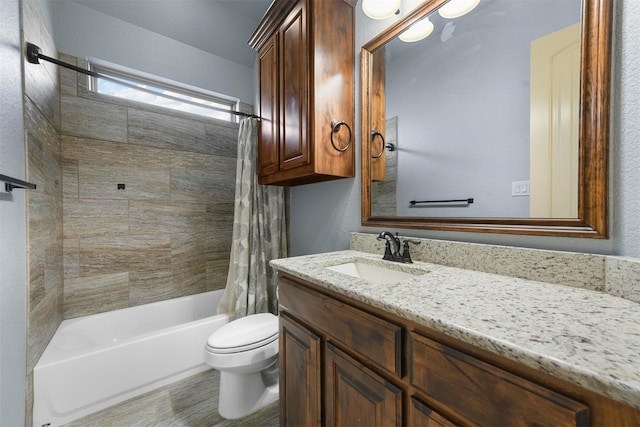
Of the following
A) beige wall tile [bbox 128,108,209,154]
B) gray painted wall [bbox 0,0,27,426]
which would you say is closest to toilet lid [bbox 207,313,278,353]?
gray painted wall [bbox 0,0,27,426]

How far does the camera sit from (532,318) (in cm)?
55

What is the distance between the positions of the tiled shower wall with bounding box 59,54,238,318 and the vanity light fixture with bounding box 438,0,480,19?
214cm

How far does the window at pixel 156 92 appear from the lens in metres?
1.98

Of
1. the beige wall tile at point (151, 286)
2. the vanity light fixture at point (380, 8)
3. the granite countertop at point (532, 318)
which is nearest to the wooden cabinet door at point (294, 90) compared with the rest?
the vanity light fixture at point (380, 8)

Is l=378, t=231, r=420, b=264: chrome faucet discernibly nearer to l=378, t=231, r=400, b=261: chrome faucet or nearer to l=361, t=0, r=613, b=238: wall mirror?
l=378, t=231, r=400, b=261: chrome faucet

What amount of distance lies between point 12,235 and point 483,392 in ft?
5.60

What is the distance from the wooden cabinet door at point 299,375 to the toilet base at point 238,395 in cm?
42

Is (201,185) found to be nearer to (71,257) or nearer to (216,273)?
(216,273)

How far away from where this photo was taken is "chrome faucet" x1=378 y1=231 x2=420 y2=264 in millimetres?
1166

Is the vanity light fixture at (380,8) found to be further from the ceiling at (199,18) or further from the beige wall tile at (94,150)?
the beige wall tile at (94,150)

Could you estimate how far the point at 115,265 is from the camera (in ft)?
6.66

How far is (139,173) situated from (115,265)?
0.79 m

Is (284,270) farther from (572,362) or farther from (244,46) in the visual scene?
(244,46)

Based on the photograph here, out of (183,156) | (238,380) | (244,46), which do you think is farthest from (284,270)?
(244,46)
